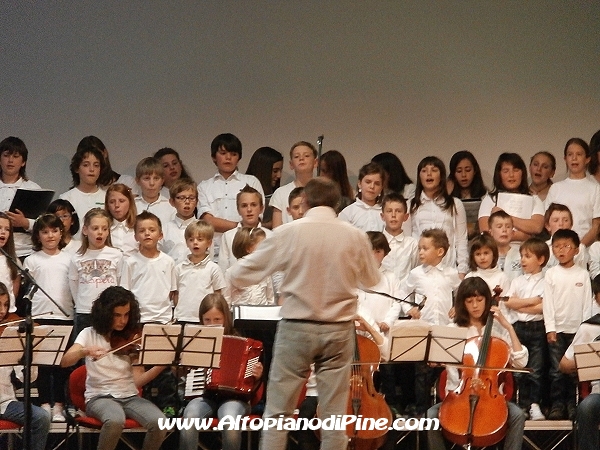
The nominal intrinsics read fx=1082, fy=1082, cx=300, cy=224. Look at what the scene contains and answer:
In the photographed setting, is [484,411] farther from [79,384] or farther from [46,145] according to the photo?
[46,145]

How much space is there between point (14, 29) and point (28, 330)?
4.18 metres

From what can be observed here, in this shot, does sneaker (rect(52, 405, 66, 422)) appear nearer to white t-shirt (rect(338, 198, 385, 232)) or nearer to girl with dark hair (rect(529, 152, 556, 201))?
white t-shirt (rect(338, 198, 385, 232))

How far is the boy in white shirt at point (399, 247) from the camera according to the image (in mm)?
7845

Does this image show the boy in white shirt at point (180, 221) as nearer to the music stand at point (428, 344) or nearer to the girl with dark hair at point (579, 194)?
the music stand at point (428, 344)

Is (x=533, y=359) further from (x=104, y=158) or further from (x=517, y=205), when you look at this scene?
(x=104, y=158)

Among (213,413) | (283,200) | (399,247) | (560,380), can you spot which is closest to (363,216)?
(399,247)

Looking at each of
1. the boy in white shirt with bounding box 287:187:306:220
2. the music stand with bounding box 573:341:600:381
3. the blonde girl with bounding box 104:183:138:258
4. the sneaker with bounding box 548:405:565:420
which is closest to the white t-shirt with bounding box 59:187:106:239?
the blonde girl with bounding box 104:183:138:258

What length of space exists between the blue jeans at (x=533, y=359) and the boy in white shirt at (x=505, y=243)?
428mm

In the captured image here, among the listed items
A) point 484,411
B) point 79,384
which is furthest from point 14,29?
point 484,411

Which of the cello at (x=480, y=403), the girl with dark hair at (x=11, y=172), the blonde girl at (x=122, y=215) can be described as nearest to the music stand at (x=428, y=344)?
the cello at (x=480, y=403)

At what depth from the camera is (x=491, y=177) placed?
9625mm

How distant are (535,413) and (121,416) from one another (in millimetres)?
2773

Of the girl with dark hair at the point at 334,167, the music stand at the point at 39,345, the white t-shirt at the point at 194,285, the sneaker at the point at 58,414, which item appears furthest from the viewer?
the girl with dark hair at the point at 334,167

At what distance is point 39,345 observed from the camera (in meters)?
6.38
